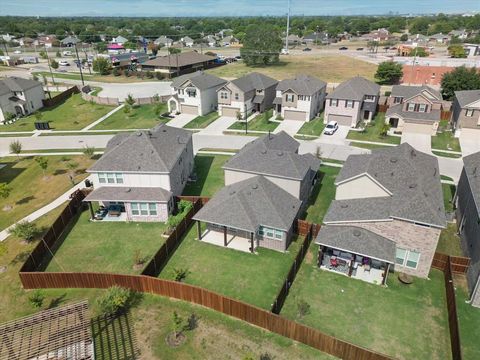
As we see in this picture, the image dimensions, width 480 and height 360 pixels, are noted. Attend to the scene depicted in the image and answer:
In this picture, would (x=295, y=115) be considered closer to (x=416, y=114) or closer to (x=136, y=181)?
(x=416, y=114)

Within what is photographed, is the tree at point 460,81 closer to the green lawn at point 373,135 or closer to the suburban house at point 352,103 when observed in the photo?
the suburban house at point 352,103

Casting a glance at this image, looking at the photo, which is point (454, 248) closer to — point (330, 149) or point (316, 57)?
point (330, 149)

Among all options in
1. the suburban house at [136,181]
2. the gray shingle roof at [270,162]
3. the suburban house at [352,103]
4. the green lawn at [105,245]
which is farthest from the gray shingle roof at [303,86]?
the green lawn at [105,245]

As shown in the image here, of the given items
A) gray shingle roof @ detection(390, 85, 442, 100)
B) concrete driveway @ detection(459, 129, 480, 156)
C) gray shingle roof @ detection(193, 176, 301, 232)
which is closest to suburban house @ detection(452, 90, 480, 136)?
concrete driveway @ detection(459, 129, 480, 156)

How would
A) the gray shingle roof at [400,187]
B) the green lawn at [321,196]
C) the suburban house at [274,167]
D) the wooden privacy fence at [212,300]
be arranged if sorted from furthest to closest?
the green lawn at [321,196] → the suburban house at [274,167] → the gray shingle roof at [400,187] → the wooden privacy fence at [212,300]

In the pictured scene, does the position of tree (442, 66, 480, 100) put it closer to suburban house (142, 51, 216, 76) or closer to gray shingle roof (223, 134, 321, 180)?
gray shingle roof (223, 134, 321, 180)

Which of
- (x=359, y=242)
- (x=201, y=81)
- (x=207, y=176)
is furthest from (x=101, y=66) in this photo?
(x=359, y=242)
